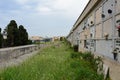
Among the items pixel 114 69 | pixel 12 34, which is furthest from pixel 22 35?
pixel 114 69

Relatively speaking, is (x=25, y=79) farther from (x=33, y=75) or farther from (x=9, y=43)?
(x=9, y=43)

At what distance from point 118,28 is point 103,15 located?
2823 mm

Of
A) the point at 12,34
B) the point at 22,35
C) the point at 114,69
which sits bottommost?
the point at 114,69

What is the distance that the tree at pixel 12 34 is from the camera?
1890 inches

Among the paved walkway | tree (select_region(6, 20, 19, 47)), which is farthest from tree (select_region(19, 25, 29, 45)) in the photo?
the paved walkway

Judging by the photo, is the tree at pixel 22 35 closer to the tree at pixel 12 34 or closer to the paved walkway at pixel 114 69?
the tree at pixel 12 34

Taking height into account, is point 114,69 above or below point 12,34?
below

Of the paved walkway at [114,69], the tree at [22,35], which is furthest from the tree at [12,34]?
the paved walkway at [114,69]

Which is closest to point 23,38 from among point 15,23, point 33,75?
point 15,23

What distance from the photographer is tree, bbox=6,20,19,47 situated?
48.0 metres

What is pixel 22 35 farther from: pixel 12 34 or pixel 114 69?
pixel 114 69

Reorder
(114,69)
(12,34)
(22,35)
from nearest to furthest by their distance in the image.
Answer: (114,69)
(12,34)
(22,35)

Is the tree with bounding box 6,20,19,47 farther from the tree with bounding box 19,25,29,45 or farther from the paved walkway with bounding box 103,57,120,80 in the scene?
the paved walkway with bounding box 103,57,120,80

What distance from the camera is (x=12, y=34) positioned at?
1912 inches
